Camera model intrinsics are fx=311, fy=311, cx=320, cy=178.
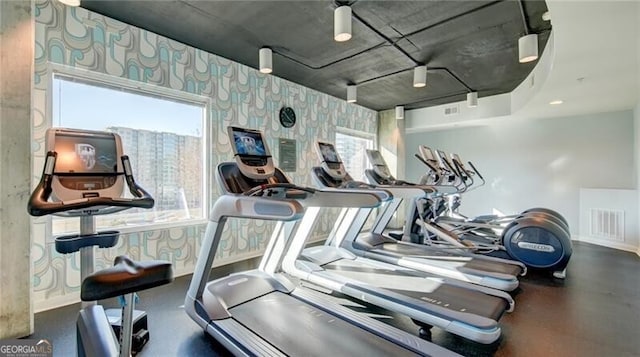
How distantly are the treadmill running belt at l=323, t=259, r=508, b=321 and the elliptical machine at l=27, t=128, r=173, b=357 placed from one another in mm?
1937

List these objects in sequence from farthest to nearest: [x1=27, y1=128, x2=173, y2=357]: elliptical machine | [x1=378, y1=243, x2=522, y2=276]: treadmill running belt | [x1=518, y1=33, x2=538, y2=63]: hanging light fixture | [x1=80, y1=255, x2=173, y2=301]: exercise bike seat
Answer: [x1=378, y1=243, x2=522, y2=276]: treadmill running belt, [x1=518, y1=33, x2=538, y2=63]: hanging light fixture, [x1=27, y1=128, x2=173, y2=357]: elliptical machine, [x1=80, y1=255, x2=173, y2=301]: exercise bike seat

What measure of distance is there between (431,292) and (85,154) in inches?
111

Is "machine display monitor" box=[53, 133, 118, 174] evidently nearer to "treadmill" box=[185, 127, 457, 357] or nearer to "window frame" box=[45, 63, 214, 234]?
"treadmill" box=[185, 127, 457, 357]

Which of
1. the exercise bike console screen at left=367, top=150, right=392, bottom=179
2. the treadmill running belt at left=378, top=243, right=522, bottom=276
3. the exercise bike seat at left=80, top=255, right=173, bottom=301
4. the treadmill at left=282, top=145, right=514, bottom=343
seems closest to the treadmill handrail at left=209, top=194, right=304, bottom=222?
the treadmill at left=282, top=145, right=514, bottom=343

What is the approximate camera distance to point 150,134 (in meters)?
3.53

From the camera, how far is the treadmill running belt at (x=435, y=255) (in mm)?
3330

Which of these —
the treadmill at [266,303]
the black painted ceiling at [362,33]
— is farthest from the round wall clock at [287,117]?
the treadmill at [266,303]

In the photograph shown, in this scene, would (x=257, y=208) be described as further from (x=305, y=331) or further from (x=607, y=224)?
(x=607, y=224)

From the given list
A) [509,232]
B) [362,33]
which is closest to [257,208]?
[362,33]

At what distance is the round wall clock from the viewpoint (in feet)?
16.3

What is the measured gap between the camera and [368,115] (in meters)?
7.05

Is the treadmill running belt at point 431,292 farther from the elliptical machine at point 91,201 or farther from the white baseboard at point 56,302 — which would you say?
the white baseboard at point 56,302

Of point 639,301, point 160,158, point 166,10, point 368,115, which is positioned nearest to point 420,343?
point 639,301

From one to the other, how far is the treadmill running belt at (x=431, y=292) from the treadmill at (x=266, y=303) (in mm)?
585
